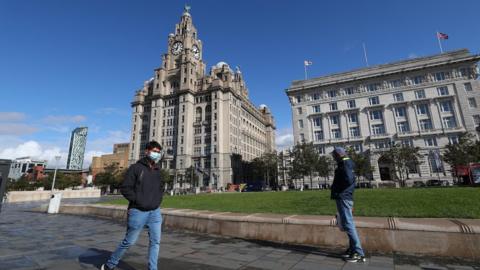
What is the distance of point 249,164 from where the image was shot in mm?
94562

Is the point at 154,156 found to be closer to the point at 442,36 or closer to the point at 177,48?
the point at 442,36

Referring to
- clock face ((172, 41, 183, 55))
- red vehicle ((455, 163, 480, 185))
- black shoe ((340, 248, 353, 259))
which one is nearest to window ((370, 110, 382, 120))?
red vehicle ((455, 163, 480, 185))

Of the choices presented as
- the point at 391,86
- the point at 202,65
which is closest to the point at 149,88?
the point at 202,65

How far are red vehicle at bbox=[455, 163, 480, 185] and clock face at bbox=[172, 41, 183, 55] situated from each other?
3574 inches

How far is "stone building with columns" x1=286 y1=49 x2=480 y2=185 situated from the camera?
166 ft

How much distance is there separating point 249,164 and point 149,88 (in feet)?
162

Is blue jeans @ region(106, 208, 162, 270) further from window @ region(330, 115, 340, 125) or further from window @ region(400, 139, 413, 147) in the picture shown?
window @ region(330, 115, 340, 125)

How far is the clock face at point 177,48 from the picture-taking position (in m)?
96.8

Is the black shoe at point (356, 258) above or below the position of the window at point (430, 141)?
below

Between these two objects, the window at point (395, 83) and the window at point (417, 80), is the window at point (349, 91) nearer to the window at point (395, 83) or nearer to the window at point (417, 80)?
the window at point (395, 83)

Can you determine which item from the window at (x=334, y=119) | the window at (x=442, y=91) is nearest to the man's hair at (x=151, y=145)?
the window at (x=334, y=119)

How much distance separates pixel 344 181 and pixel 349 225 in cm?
92

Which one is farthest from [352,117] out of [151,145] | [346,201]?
[151,145]

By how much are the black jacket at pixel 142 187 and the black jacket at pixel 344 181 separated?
3.83 metres
